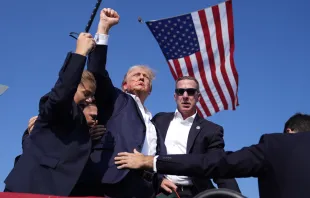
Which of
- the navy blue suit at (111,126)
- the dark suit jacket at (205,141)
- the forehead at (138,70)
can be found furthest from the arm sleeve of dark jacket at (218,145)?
the navy blue suit at (111,126)

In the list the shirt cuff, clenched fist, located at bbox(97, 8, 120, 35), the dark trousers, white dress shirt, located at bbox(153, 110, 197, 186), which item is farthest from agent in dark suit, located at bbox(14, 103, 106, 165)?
white dress shirt, located at bbox(153, 110, 197, 186)

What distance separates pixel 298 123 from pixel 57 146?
5.61 feet

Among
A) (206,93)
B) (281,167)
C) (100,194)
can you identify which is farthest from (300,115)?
(206,93)

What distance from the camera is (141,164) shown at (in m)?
3.03

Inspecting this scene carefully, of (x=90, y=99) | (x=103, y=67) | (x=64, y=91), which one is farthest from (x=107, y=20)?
(x=64, y=91)

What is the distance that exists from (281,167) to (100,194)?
1.35 meters

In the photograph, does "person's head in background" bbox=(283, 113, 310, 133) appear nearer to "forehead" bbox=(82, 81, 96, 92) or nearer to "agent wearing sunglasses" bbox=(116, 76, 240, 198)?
"agent wearing sunglasses" bbox=(116, 76, 240, 198)

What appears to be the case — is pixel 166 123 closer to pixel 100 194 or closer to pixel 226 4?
pixel 100 194

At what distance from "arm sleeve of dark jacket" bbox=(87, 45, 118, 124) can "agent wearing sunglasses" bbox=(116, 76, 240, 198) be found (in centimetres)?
79

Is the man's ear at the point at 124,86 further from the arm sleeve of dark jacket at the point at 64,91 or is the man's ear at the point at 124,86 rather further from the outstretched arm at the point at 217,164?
the outstretched arm at the point at 217,164

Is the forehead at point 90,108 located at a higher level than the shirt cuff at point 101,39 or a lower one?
lower

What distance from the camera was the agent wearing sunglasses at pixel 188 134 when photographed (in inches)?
171

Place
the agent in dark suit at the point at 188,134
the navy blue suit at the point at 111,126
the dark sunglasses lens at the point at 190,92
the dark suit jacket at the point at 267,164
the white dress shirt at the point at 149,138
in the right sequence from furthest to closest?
the dark sunglasses lens at the point at 190,92 < the agent in dark suit at the point at 188,134 < the white dress shirt at the point at 149,138 < the navy blue suit at the point at 111,126 < the dark suit jacket at the point at 267,164

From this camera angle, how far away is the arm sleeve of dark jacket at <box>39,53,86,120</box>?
3.04 m
